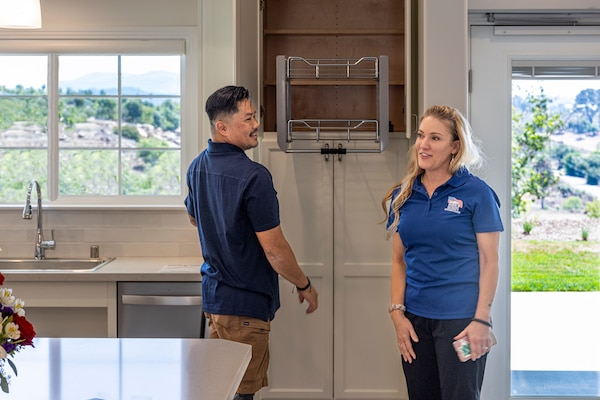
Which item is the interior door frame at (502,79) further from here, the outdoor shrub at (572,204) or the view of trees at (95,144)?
the view of trees at (95,144)

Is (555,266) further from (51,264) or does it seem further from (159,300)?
(51,264)

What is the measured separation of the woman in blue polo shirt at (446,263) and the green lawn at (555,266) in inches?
46.7

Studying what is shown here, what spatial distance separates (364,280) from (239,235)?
1.17 meters

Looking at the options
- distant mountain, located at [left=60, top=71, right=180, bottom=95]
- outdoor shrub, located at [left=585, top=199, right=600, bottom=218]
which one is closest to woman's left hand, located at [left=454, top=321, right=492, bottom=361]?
outdoor shrub, located at [left=585, top=199, right=600, bottom=218]

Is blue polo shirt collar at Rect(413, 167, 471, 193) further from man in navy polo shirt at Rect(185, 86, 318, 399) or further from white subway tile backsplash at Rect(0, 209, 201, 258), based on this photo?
white subway tile backsplash at Rect(0, 209, 201, 258)

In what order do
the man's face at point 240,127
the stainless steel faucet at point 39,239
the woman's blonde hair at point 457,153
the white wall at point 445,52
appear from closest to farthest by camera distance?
the woman's blonde hair at point 457,153, the man's face at point 240,127, the white wall at point 445,52, the stainless steel faucet at point 39,239

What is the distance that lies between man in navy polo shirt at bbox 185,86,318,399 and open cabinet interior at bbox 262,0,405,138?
1037 millimetres

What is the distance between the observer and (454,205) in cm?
243

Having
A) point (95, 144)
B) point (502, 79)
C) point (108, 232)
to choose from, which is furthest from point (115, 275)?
point (502, 79)

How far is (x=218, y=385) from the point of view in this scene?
1.77 meters

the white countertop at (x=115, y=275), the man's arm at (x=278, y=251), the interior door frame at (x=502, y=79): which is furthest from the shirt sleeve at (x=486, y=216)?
the white countertop at (x=115, y=275)

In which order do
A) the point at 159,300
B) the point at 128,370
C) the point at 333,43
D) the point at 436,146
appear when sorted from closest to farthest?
the point at 128,370 → the point at 436,146 → the point at 159,300 → the point at 333,43

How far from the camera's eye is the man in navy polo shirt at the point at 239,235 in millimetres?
2660

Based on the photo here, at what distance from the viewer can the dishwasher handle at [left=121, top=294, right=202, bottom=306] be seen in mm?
3461
